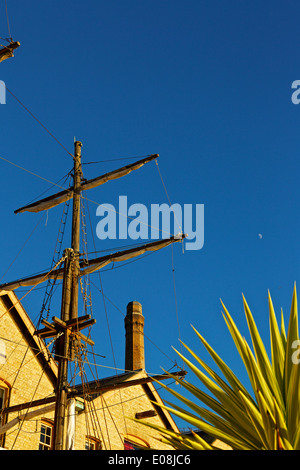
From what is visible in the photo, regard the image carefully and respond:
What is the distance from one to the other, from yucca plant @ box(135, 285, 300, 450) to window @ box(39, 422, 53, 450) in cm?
1159

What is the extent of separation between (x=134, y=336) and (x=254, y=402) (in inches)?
896

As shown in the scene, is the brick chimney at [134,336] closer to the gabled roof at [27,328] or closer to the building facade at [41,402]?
the building facade at [41,402]

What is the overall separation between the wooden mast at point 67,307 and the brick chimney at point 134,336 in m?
9.94

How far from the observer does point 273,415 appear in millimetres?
5152

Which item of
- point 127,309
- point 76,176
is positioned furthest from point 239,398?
point 127,309

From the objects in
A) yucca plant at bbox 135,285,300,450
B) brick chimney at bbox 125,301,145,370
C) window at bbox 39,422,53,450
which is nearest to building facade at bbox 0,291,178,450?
window at bbox 39,422,53,450

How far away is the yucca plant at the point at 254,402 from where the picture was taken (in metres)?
5.02

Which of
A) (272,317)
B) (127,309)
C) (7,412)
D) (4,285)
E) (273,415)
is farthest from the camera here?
(127,309)

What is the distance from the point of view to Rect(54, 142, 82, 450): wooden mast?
1387 cm

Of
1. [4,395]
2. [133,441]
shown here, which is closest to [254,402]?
[4,395]

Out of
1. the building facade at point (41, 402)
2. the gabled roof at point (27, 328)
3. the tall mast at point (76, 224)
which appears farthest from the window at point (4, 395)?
the tall mast at point (76, 224)

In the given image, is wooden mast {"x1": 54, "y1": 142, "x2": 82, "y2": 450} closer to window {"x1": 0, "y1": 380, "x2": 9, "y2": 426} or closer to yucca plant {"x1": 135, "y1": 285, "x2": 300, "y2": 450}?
window {"x1": 0, "y1": 380, "x2": 9, "y2": 426}
